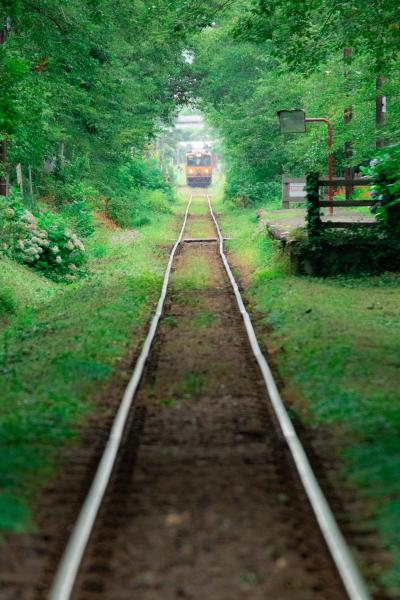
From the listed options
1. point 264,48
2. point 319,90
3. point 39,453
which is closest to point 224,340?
point 39,453

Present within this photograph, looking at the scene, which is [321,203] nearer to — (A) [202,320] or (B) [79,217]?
(A) [202,320]

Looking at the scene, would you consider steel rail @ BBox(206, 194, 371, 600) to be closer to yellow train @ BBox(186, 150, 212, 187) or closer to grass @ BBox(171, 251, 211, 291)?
grass @ BBox(171, 251, 211, 291)

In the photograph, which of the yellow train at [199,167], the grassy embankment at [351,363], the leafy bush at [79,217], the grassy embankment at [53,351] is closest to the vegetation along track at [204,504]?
the grassy embankment at [351,363]

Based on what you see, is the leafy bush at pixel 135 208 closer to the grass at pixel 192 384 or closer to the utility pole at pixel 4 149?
the utility pole at pixel 4 149

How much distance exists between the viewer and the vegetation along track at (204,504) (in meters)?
4.60

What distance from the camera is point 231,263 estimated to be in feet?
67.6

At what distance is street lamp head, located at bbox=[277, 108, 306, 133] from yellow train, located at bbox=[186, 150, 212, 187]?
1909 inches

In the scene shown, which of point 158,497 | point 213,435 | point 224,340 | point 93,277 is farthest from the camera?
point 93,277

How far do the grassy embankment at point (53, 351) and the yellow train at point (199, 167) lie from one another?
175ft

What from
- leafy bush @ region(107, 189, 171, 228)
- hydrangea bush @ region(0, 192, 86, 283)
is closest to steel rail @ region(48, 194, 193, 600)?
hydrangea bush @ region(0, 192, 86, 283)

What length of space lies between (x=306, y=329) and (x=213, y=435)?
185 inches

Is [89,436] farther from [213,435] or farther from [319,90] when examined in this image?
[319,90]

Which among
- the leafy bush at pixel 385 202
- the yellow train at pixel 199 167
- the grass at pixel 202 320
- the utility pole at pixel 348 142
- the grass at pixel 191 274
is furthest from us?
the yellow train at pixel 199 167

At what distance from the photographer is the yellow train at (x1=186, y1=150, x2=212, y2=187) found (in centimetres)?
7425
